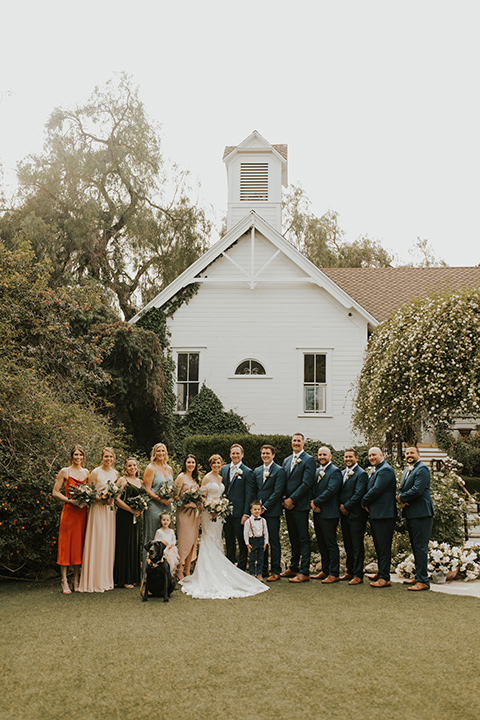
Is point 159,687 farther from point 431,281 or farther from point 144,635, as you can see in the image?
point 431,281

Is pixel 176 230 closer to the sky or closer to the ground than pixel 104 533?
closer to the sky

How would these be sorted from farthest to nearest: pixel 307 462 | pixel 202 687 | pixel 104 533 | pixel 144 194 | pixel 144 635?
pixel 144 194 → pixel 307 462 → pixel 104 533 → pixel 144 635 → pixel 202 687

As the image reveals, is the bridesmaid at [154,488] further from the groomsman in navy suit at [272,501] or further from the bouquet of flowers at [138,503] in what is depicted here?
the groomsman in navy suit at [272,501]

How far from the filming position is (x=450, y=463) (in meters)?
11.4

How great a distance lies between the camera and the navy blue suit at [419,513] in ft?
27.1

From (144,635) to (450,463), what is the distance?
715cm

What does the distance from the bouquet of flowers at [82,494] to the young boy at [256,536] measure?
85.5 inches

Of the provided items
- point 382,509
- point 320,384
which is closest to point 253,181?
point 320,384

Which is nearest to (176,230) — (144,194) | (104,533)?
(144,194)

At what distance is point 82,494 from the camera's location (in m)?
8.02

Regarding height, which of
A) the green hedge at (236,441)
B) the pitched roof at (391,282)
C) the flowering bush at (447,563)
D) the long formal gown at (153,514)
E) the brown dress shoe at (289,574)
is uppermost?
the pitched roof at (391,282)

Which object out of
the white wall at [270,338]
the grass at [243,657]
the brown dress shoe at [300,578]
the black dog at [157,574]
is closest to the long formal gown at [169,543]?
the black dog at [157,574]

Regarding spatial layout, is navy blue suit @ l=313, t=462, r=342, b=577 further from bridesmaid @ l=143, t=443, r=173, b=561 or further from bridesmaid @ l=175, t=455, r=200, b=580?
bridesmaid @ l=143, t=443, r=173, b=561

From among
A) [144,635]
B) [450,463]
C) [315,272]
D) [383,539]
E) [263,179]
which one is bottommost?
[144,635]
